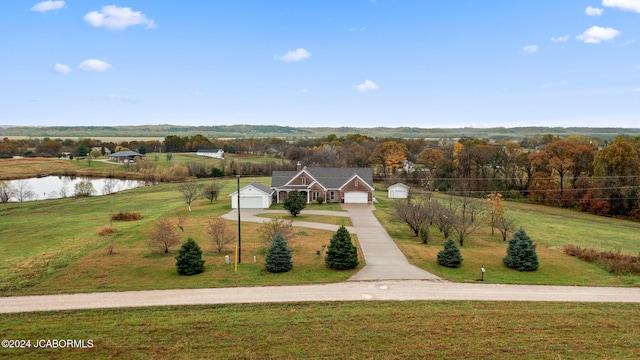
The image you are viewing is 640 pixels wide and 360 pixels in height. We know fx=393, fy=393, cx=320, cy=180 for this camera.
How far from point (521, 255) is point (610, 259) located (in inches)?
239

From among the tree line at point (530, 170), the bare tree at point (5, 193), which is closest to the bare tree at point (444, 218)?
the tree line at point (530, 170)

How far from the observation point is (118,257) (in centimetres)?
2436

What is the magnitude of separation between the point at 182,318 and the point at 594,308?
676 inches

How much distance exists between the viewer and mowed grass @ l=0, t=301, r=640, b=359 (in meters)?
12.9

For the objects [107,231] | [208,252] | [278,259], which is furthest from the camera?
[107,231]

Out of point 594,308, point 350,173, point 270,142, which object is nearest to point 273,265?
point 594,308

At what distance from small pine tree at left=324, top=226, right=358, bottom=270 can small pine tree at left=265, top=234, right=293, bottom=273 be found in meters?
2.32

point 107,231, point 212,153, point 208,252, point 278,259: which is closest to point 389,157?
point 107,231

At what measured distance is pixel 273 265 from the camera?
21.6 meters

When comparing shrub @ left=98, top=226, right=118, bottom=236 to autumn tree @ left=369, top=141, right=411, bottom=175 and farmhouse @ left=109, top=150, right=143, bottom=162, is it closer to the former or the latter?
autumn tree @ left=369, top=141, right=411, bottom=175

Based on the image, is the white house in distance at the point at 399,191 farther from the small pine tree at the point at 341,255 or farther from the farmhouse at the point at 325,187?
the small pine tree at the point at 341,255

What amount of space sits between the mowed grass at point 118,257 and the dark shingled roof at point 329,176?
932cm

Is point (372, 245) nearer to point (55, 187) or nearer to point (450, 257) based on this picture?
point (450, 257)

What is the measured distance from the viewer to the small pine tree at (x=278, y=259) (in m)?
21.6
